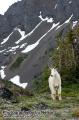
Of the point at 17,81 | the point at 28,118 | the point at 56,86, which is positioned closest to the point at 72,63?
the point at 56,86

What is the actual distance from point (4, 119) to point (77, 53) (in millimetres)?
A: 62489

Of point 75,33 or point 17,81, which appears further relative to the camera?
point 17,81

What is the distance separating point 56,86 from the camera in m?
25.8

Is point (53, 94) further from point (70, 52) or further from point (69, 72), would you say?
point (70, 52)

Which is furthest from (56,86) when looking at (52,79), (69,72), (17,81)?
(17,81)

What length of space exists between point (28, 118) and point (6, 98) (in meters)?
10.8

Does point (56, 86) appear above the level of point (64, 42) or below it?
below

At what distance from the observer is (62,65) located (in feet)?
236

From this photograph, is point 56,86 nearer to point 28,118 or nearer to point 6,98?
point 6,98

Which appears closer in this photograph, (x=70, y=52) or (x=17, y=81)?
(x=70, y=52)

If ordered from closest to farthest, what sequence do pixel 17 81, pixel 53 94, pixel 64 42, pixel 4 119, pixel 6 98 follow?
pixel 4 119 → pixel 6 98 → pixel 53 94 → pixel 64 42 → pixel 17 81

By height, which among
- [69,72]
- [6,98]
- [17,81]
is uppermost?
[17,81]

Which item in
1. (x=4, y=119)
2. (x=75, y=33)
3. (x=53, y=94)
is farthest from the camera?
(x=75, y=33)

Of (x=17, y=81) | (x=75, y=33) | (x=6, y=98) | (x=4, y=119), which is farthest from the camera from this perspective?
(x=17, y=81)
